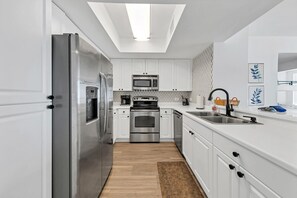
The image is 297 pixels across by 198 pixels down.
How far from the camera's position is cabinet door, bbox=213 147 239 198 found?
1158 millimetres

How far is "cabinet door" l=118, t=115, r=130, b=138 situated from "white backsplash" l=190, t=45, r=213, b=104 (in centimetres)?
193

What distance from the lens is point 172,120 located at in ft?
13.6

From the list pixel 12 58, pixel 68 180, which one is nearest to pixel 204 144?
pixel 68 180

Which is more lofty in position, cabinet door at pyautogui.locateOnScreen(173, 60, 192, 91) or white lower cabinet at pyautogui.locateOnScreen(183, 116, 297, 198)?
cabinet door at pyautogui.locateOnScreen(173, 60, 192, 91)

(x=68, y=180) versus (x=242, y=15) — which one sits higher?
(x=242, y=15)

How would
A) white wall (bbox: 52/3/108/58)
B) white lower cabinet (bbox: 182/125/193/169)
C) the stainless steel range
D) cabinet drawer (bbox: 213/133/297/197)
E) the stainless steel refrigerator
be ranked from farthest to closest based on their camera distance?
the stainless steel range
white lower cabinet (bbox: 182/125/193/169)
white wall (bbox: 52/3/108/58)
the stainless steel refrigerator
cabinet drawer (bbox: 213/133/297/197)

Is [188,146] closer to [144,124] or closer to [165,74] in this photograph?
[144,124]

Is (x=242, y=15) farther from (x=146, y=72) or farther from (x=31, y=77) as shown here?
(x=146, y=72)

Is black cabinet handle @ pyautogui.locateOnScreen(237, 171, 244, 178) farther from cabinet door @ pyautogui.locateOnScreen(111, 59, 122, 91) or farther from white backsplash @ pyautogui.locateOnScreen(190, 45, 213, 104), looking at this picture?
cabinet door @ pyautogui.locateOnScreen(111, 59, 122, 91)

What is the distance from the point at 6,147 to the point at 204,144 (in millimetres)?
1739

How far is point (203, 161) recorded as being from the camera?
6.03 feet

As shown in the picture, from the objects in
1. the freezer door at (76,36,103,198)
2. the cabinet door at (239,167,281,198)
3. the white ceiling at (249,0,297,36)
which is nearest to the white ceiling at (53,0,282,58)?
the freezer door at (76,36,103,198)

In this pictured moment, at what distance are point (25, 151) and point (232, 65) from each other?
345 centimetres

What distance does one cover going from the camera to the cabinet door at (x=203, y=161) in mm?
1655
